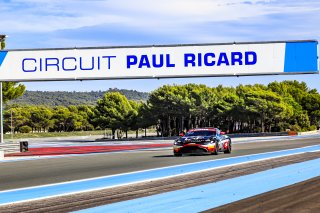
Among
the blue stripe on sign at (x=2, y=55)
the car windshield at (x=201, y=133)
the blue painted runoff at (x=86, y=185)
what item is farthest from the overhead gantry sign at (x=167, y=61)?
the blue painted runoff at (x=86, y=185)

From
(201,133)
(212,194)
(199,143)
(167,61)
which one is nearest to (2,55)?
(167,61)

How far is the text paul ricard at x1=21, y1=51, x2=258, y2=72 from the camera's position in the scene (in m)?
24.5

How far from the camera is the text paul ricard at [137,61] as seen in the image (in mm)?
24516

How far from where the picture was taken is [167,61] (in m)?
24.6

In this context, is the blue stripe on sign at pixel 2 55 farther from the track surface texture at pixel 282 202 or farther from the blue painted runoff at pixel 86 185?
the track surface texture at pixel 282 202

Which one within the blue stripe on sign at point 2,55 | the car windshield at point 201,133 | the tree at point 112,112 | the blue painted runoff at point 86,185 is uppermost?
the blue stripe on sign at point 2,55

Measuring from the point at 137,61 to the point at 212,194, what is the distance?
47.6 feet

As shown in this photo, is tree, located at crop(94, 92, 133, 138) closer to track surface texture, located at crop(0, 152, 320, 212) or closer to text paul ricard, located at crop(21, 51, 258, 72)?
text paul ricard, located at crop(21, 51, 258, 72)

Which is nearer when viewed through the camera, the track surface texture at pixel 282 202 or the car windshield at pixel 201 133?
the track surface texture at pixel 282 202

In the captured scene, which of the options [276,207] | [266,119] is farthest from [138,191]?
[266,119]

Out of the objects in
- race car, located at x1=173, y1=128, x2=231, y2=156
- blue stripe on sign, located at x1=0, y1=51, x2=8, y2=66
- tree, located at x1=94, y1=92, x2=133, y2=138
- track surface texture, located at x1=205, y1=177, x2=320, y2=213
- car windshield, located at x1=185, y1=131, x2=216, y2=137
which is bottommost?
track surface texture, located at x1=205, y1=177, x2=320, y2=213

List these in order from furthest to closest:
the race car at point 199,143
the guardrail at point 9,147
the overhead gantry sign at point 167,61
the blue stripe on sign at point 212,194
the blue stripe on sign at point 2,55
→ the guardrail at point 9,147
the blue stripe on sign at point 2,55
the overhead gantry sign at point 167,61
the race car at point 199,143
the blue stripe on sign at point 212,194

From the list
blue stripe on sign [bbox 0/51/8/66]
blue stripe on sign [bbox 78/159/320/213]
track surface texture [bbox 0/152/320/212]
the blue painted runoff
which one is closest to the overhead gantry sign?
blue stripe on sign [bbox 0/51/8/66]

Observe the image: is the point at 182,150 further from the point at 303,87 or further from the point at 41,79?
the point at 303,87
